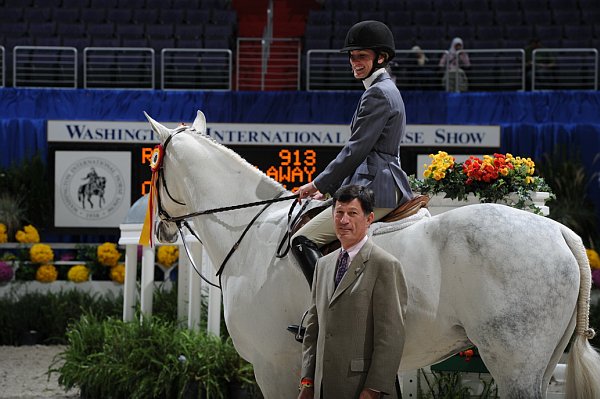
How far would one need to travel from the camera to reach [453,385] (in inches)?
271

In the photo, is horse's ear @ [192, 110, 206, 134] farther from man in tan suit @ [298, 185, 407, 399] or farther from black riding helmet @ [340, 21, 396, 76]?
man in tan suit @ [298, 185, 407, 399]

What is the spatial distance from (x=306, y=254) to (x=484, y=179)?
2.55 m

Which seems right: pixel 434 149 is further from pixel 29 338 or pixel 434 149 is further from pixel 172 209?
pixel 172 209

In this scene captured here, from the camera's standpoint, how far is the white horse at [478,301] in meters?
4.36

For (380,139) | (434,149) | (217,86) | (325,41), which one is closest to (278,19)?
(325,41)

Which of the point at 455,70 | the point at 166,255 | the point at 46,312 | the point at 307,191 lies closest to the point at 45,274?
the point at 46,312

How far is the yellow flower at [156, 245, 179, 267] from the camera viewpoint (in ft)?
44.4

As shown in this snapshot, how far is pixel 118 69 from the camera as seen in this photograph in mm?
15758

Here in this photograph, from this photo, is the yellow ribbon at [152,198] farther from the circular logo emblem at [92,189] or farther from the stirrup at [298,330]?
the circular logo emblem at [92,189]

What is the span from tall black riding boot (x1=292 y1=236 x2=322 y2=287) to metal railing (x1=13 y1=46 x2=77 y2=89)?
1187cm

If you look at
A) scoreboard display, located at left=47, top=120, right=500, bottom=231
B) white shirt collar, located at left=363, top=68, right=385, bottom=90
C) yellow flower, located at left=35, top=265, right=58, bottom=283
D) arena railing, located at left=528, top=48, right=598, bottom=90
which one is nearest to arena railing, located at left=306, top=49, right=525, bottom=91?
arena railing, located at left=528, top=48, right=598, bottom=90

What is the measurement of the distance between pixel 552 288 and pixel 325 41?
1361cm

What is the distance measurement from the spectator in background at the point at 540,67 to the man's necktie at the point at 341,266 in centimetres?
1245

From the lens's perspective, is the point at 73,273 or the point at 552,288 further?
the point at 73,273
